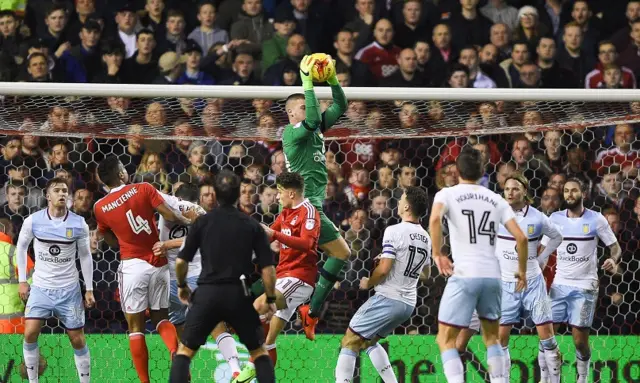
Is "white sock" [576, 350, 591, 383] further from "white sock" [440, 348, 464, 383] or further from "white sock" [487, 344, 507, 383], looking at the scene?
"white sock" [440, 348, 464, 383]

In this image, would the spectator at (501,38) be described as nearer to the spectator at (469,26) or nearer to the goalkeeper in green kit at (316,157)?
the spectator at (469,26)

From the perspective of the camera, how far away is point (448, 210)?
8.85m

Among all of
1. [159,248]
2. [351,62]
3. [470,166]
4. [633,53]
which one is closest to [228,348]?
[159,248]

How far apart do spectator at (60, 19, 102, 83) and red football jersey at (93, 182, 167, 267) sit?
3533 mm

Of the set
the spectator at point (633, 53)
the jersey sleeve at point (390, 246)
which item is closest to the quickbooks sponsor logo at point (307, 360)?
the jersey sleeve at point (390, 246)

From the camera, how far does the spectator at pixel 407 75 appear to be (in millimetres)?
14062

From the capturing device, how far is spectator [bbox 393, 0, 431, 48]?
14633 millimetres

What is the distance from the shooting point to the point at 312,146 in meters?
10.3

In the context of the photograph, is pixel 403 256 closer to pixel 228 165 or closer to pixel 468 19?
pixel 228 165

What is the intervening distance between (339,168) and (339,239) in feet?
6.60

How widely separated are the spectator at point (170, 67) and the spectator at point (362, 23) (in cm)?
185

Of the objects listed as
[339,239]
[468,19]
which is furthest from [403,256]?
[468,19]

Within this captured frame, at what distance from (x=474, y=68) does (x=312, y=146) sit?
4.41m

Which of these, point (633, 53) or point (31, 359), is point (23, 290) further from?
point (633, 53)
